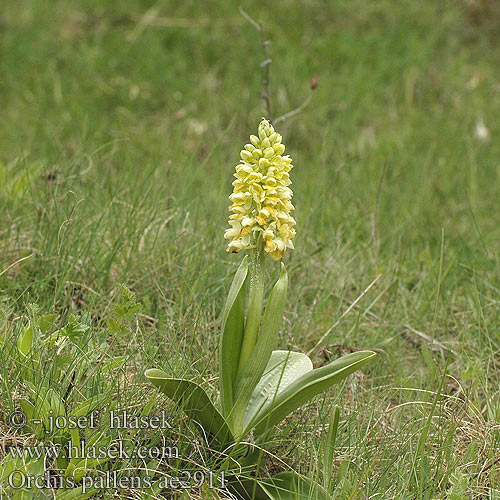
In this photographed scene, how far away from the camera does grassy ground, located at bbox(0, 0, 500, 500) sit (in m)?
2.21

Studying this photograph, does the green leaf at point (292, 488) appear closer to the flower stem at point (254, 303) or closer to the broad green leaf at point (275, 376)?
the broad green leaf at point (275, 376)

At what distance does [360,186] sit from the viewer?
4348 millimetres

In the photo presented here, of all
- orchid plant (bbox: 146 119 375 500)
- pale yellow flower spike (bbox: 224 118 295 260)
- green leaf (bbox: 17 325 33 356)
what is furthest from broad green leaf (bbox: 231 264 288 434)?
green leaf (bbox: 17 325 33 356)

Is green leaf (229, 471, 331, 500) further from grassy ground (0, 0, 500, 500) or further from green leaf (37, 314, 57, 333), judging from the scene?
green leaf (37, 314, 57, 333)

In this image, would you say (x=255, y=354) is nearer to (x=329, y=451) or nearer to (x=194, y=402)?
(x=194, y=402)

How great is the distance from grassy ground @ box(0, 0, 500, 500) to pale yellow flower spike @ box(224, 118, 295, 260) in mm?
417

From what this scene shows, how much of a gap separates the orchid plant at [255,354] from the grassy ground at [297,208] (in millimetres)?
123

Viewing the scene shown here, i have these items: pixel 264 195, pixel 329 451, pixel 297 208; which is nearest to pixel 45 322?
pixel 264 195

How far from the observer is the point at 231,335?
2020mm

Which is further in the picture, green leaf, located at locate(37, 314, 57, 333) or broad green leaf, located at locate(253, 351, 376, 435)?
green leaf, located at locate(37, 314, 57, 333)

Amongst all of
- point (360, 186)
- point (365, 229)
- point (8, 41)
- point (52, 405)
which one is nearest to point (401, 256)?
point (365, 229)

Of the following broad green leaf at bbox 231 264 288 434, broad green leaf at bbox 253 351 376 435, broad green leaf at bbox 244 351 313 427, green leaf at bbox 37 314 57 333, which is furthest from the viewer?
green leaf at bbox 37 314 57 333

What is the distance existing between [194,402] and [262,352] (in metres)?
0.23

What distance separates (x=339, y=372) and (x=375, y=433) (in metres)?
0.47
